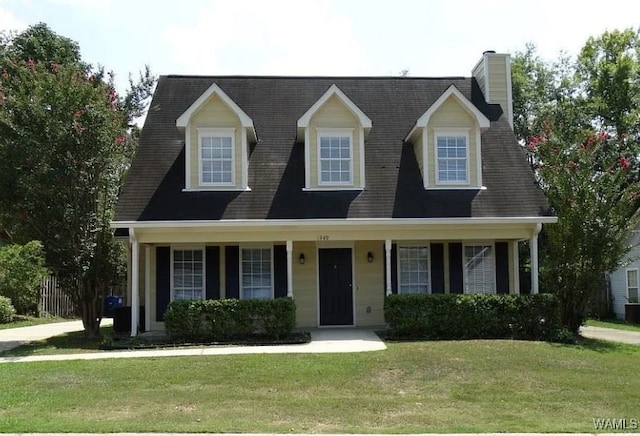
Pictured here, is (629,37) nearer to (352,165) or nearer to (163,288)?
(352,165)

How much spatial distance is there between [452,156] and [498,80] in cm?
488

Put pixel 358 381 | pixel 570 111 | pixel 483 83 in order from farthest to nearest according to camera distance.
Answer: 1. pixel 570 111
2. pixel 483 83
3. pixel 358 381

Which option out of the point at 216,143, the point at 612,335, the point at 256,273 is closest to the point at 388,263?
the point at 256,273

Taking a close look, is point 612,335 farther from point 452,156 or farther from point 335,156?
point 335,156

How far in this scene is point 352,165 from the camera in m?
18.5

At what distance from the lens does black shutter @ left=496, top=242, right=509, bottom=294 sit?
61.8ft

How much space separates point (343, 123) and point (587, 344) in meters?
8.56

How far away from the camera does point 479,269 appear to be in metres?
→ 18.9

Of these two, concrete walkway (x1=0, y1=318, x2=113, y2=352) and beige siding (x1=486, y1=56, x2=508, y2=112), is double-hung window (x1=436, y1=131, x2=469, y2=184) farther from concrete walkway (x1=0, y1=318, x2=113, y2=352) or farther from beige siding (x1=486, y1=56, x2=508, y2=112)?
concrete walkway (x1=0, y1=318, x2=113, y2=352)

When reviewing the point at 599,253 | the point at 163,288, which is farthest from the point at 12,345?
the point at 599,253

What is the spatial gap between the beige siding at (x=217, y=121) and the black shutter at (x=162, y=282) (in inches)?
114

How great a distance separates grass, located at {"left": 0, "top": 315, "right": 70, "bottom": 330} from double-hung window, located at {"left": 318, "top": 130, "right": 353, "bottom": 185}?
43.9ft

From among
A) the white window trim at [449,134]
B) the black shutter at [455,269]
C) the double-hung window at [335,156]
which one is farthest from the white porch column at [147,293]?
the black shutter at [455,269]

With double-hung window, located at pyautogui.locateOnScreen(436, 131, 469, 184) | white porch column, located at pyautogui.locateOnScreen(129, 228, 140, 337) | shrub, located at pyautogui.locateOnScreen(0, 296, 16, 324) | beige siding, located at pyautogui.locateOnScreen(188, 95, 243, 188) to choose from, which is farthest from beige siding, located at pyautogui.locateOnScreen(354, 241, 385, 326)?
shrub, located at pyautogui.locateOnScreen(0, 296, 16, 324)
